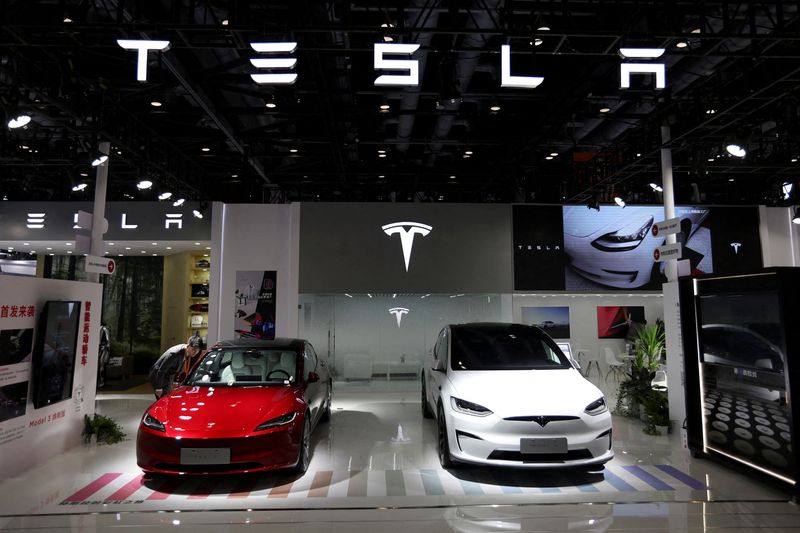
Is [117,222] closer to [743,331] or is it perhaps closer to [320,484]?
[320,484]

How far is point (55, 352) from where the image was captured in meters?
4.93

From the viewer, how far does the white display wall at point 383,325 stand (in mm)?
9750

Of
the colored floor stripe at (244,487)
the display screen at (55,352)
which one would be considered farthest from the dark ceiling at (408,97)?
the colored floor stripe at (244,487)

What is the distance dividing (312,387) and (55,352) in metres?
2.68

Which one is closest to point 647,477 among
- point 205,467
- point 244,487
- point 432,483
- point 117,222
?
point 432,483

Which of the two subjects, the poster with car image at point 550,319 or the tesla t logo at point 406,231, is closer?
the tesla t logo at point 406,231

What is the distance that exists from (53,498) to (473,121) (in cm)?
789

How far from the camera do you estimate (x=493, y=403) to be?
405cm

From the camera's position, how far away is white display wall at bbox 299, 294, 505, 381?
32.0 feet

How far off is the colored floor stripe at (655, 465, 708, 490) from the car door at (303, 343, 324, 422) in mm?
3549

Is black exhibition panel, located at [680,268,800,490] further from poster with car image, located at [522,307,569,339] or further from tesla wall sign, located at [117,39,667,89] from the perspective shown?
poster with car image, located at [522,307,569,339]

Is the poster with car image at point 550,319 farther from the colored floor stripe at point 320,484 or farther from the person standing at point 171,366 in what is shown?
the colored floor stripe at point 320,484

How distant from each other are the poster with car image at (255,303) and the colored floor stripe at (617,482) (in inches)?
268

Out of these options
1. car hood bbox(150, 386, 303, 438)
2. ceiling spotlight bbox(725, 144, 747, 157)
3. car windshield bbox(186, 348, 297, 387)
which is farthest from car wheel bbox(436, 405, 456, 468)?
ceiling spotlight bbox(725, 144, 747, 157)
